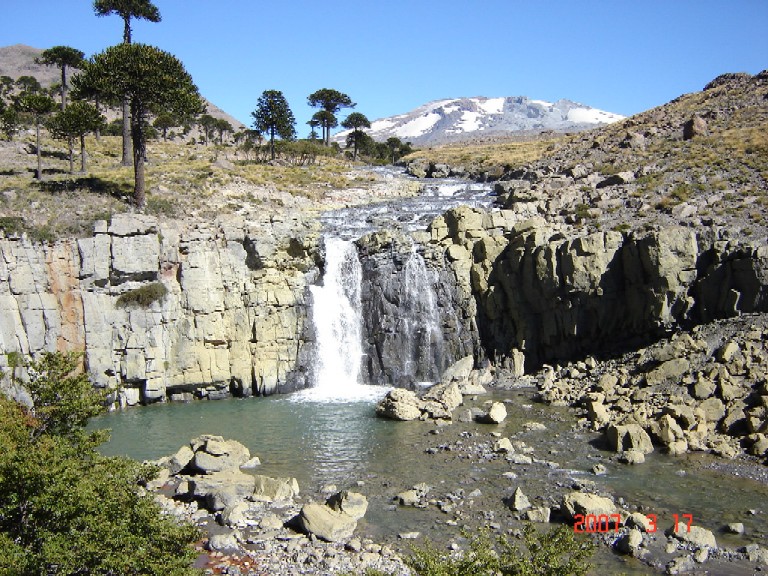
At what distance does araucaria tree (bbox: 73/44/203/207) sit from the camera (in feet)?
149

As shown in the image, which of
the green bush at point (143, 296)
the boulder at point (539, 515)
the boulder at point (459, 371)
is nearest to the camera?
the boulder at point (539, 515)

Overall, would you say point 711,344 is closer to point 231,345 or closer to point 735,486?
point 735,486

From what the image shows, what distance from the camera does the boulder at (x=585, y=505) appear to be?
20078mm

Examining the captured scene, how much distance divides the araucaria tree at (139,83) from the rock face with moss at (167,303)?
9737 millimetres

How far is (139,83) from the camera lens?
150 feet

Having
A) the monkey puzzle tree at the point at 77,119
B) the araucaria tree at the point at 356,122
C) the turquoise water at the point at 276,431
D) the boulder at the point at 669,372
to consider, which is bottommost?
the turquoise water at the point at 276,431

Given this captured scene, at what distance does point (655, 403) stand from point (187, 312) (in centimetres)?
2755

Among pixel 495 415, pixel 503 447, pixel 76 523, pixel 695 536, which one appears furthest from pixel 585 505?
pixel 76 523

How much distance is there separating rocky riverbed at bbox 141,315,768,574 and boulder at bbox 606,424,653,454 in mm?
60

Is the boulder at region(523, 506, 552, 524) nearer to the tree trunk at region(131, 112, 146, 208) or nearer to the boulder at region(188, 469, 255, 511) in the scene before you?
the boulder at region(188, 469, 255, 511)

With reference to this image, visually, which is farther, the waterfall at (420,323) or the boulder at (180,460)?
the waterfall at (420,323)

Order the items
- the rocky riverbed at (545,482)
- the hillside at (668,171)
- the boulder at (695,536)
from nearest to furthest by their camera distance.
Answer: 1. the boulder at (695,536)
2. the rocky riverbed at (545,482)
3. the hillside at (668,171)

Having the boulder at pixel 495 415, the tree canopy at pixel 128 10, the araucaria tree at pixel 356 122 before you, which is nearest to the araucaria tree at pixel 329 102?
the araucaria tree at pixel 356 122

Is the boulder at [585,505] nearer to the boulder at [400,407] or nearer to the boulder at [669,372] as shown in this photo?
the boulder at [400,407]
